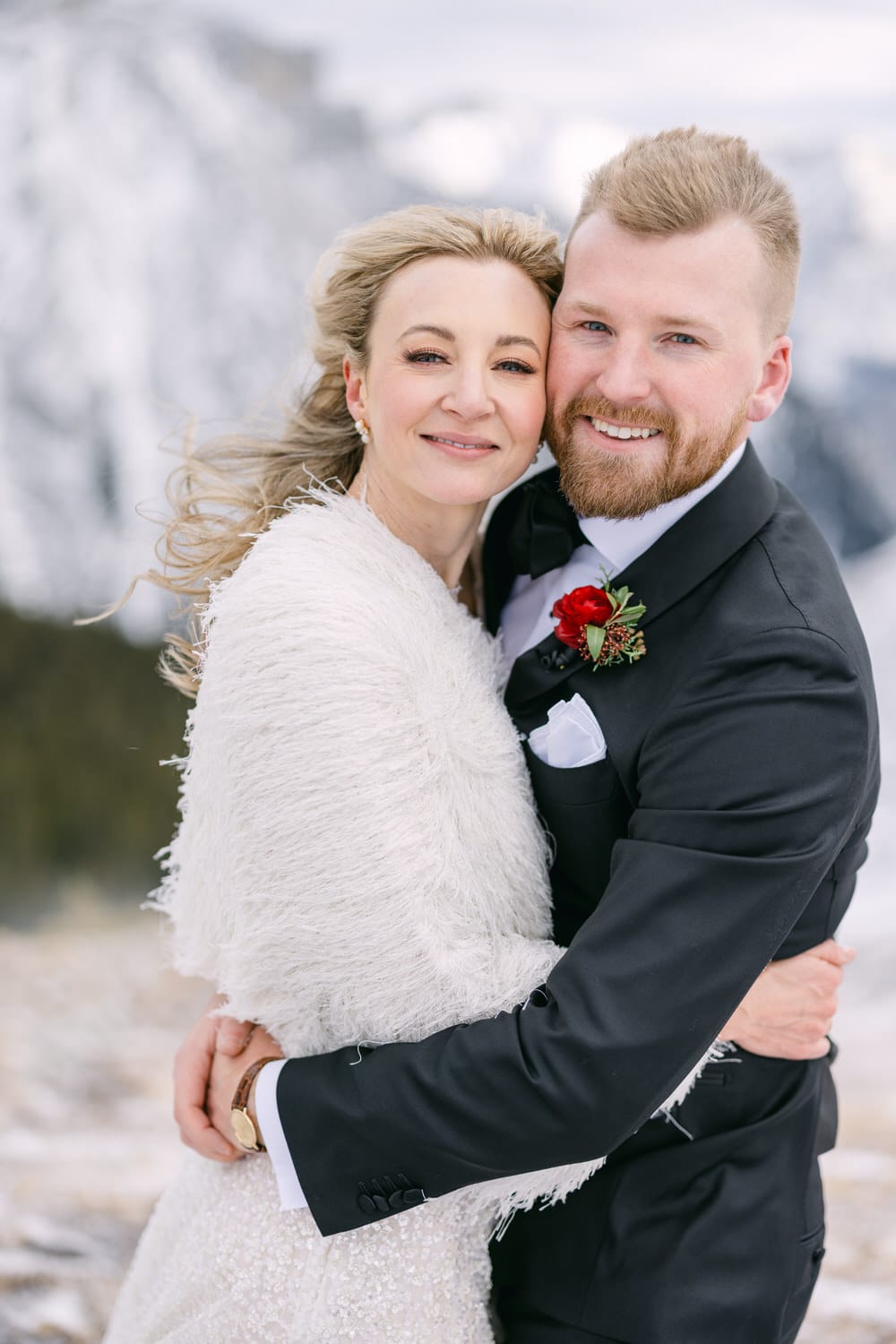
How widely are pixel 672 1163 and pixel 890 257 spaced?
12.9 m

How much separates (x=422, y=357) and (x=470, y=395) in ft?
0.42

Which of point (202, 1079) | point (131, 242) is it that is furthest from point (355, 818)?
point (131, 242)

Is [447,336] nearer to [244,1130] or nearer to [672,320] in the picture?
[672,320]

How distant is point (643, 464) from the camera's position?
1719 millimetres

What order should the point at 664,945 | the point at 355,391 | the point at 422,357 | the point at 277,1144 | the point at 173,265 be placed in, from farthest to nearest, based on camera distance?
the point at 173,265
the point at 355,391
the point at 422,357
the point at 277,1144
the point at 664,945

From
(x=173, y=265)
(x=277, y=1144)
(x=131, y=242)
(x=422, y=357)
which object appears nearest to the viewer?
(x=277, y=1144)

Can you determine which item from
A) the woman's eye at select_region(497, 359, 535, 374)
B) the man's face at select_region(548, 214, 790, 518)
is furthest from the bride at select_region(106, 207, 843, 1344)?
the man's face at select_region(548, 214, 790, 518)

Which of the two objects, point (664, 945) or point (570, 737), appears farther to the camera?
point (570, 737)

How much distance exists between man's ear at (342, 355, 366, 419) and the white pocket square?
2.06 feet

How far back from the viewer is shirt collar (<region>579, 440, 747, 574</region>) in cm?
174

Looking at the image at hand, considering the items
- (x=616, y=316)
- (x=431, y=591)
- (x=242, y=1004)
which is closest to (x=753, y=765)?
(x=431, y=591)

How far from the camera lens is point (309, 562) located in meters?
1.63

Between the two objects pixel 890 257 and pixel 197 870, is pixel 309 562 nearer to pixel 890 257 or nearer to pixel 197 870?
pixel 197 870

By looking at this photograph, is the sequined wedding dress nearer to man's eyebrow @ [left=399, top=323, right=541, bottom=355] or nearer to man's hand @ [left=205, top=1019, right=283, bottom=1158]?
man's hand @ [left=205, top=1019, right=283, bottom=1158]
